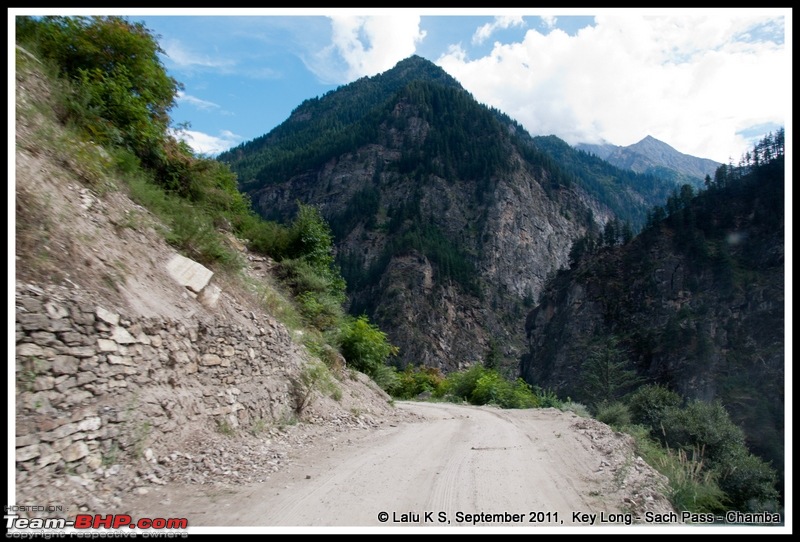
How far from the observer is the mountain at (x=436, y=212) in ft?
377

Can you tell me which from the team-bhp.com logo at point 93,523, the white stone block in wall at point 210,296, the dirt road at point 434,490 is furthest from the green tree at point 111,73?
the dirt road at point 434,490

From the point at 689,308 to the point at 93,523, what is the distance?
82.6 m

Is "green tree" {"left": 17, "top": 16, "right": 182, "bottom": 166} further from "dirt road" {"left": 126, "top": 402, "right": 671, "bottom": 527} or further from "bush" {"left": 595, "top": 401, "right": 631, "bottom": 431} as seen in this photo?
"bush" {"left": 595, "top": 401, "right": 631, "bottom": 431}

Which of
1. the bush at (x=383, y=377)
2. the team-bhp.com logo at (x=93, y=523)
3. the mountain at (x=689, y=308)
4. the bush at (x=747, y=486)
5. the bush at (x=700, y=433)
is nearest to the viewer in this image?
the team-bhp.com logo at (x=93, y=523)

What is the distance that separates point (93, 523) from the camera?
4156mm

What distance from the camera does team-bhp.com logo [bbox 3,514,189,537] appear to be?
3.80 m

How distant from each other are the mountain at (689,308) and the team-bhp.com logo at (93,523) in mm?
50202

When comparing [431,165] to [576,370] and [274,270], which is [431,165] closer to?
[576,370]

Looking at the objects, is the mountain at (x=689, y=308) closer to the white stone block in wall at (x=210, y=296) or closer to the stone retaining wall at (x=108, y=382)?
the white stone block in wall at (x=210, y=296)

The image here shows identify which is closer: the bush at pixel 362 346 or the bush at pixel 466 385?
the bush at pixel 362 346

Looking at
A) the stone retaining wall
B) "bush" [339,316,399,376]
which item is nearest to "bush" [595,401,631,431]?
"bush" [339,316,399,376]

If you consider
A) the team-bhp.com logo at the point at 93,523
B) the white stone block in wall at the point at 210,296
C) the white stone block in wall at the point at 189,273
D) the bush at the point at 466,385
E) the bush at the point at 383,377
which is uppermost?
the white stone block in wall at the point at 189,273

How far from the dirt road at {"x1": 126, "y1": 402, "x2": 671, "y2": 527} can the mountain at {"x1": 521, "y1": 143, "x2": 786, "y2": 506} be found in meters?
44.9

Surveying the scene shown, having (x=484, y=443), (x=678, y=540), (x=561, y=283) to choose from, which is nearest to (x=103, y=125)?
(x=484, y=443)
